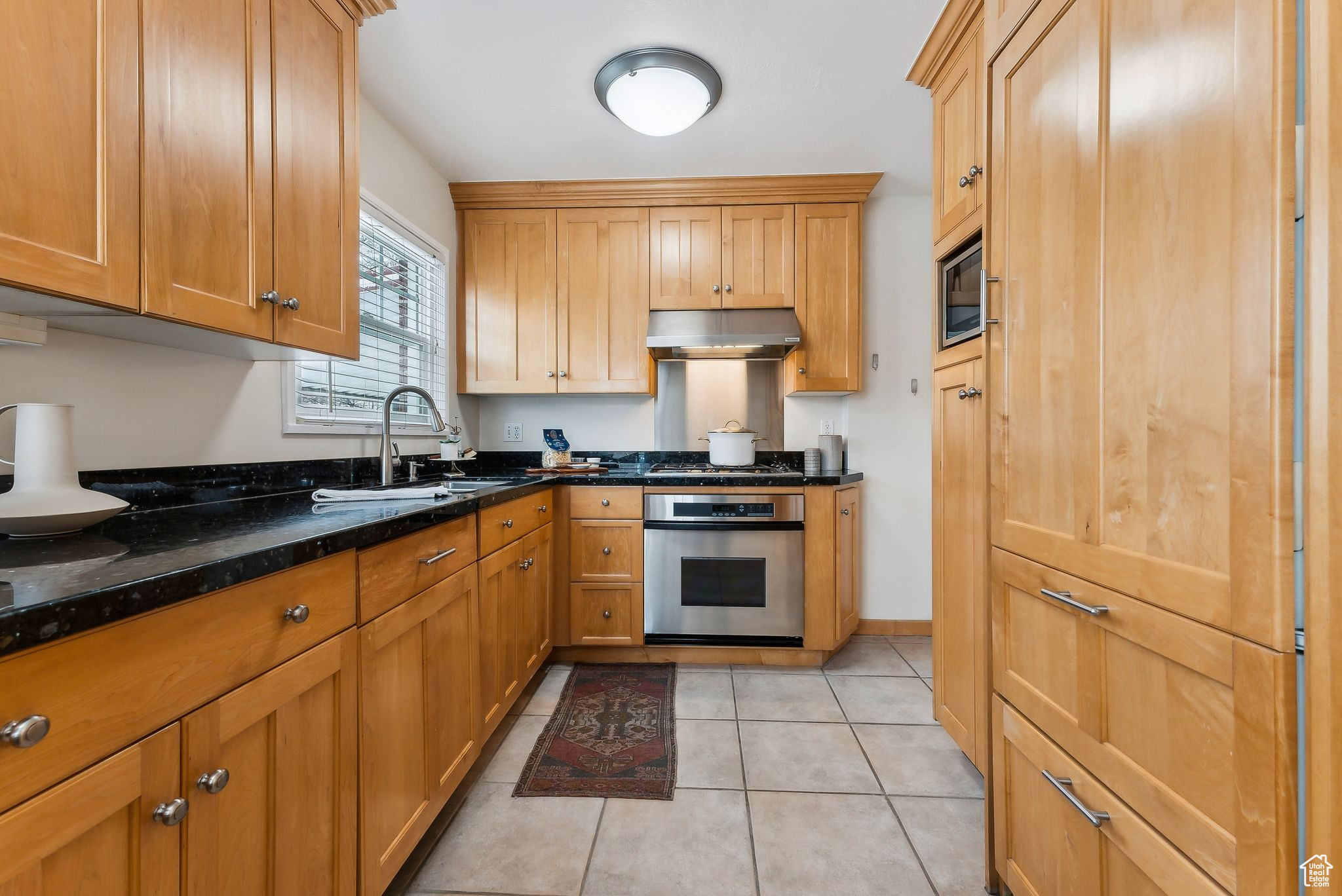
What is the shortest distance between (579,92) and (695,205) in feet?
3.21

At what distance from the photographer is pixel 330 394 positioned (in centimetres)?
212

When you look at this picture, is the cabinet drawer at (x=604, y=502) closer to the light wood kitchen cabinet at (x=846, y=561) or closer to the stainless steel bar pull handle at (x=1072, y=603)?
the light wood kitchen cabinet at (x=846, y=561)

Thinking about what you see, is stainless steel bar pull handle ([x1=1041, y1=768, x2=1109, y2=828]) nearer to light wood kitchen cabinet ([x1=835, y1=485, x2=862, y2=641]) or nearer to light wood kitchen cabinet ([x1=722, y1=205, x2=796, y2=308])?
light wood kitchen cabinet ([x1=835, y1=485, x2=862, y2=641])

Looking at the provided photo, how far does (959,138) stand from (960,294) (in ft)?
1.71

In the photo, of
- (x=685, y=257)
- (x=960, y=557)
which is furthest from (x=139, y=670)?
(x=685, y=257)

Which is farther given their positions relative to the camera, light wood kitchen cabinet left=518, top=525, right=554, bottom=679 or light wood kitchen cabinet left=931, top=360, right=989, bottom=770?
light wood kitchen cabinet left=518, top=525, right=554, bottom=679

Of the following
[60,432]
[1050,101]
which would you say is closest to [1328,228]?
[1050,101]

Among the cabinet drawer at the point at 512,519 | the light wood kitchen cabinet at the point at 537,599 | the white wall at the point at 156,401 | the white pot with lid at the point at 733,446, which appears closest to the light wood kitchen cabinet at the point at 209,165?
the white wall at the point at 156,401

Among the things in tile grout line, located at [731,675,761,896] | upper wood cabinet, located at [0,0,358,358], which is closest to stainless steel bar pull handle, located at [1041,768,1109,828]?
tile grout line, located at [731,675,761,896]

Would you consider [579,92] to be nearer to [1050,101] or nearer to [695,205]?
[695,205]

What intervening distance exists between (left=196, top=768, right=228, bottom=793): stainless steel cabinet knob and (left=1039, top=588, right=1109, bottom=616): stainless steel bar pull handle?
55.7 inches

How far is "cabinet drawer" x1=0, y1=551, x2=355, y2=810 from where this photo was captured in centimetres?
55

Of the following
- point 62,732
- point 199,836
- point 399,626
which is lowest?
point 199,836

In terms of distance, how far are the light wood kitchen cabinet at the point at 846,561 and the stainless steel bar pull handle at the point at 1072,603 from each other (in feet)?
5.51
